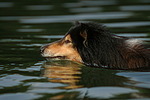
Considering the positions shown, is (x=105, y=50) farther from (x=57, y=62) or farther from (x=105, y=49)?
(x=57, y=62)

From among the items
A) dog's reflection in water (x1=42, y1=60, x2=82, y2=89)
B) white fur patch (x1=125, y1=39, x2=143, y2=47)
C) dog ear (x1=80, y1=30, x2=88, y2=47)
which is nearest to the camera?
dog's reflection in water (x1=42, y1=60, x2=82, y2=89)

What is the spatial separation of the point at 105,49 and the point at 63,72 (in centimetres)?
102

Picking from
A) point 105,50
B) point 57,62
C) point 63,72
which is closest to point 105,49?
point 105,50

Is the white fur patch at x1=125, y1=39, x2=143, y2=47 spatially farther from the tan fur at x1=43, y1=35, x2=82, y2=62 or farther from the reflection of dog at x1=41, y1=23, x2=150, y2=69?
the tan fur at x1=43, y1=35, x2=82, y2=62

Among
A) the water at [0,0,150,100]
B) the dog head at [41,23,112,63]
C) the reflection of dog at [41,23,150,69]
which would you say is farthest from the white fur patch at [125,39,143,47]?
the water at [0,0,150,100]

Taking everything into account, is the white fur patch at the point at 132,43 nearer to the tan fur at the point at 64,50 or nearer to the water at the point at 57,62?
the water at the point at 57,62

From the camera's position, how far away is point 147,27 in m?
13.7

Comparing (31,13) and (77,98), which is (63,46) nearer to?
(77,98)

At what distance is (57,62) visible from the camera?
9375 millimetres

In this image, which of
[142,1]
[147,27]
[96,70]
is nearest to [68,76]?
[96,70]

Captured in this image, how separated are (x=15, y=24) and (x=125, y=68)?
7.67 meters

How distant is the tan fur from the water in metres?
0.17

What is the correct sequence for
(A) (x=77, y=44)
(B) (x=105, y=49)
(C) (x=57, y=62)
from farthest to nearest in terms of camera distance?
(C) (x=57, y=62), (A) (x=77, y=44), (B) (x=105, y=49)

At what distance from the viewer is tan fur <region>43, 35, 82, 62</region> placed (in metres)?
9.07
